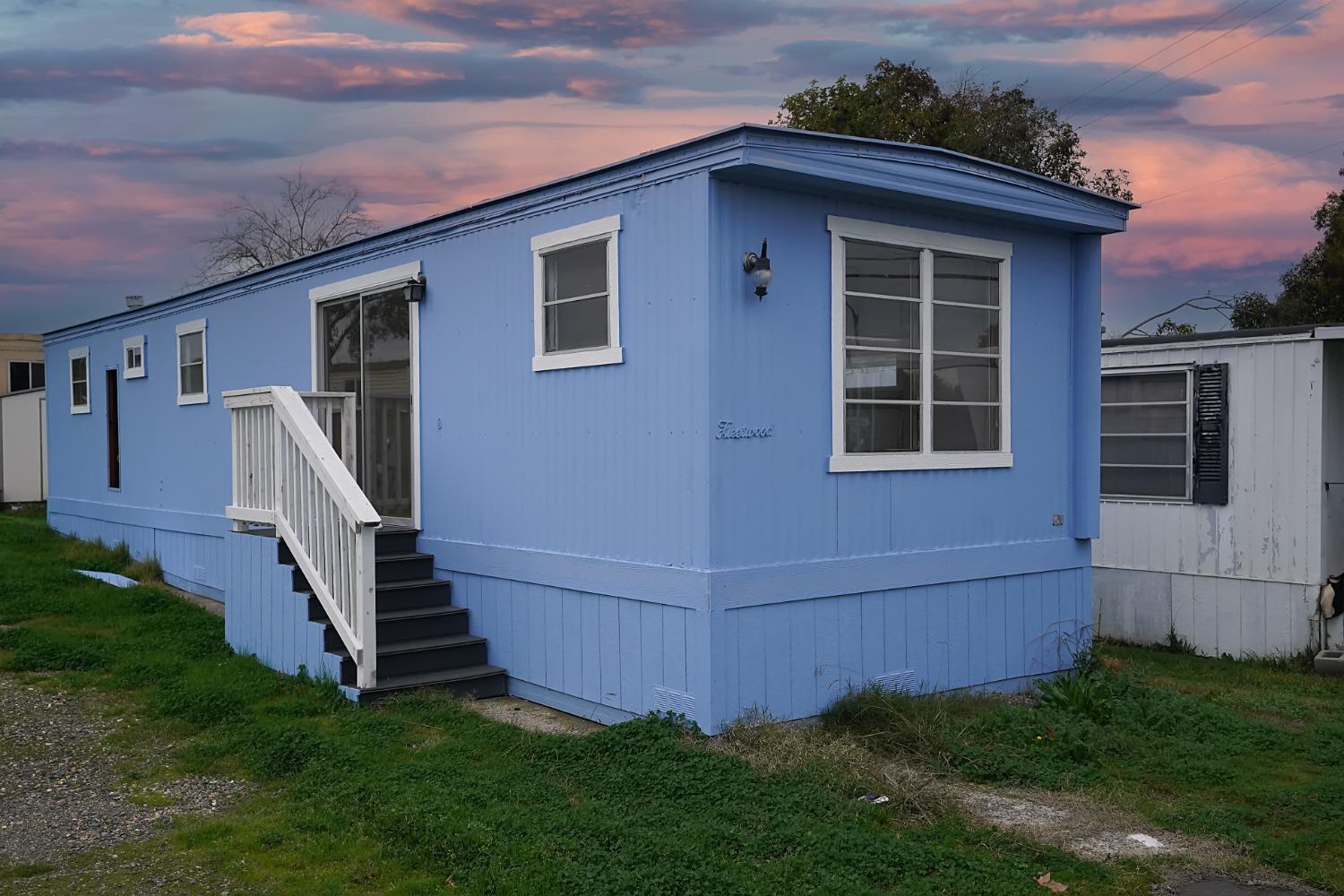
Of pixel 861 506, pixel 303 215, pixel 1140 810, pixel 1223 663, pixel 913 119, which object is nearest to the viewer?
pixel 1140 810

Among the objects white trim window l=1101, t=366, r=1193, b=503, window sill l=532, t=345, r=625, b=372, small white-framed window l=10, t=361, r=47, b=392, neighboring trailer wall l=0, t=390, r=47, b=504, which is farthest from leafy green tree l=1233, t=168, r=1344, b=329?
small white-framed window l=10, t=361, r=47, b=392

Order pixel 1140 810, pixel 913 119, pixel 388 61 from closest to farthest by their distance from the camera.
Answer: pixel 1140 810
pixel 388 61
pixel 913 119

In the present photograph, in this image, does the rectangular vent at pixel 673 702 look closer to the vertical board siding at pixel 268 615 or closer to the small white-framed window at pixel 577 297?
the small white-framed window at pixel 577 297

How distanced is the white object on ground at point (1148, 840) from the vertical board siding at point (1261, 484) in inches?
202

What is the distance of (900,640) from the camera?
662 centimetres

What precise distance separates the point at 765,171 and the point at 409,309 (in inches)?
133

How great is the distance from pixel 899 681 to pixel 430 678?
2.78 metres

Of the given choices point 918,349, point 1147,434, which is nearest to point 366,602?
point 918,349

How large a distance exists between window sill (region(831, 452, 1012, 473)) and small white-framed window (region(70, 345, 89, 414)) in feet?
35.6

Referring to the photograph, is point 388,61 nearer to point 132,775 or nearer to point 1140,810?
point 132,775

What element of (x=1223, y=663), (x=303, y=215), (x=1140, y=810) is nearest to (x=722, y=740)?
(x=1140, y=810)

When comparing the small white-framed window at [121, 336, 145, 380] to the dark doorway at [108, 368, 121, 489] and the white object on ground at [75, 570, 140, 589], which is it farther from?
the white object on ground at [75, 570, 140, 589]

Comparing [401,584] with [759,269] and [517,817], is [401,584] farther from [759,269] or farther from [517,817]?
[759,269]

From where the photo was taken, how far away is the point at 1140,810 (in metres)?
5.07
